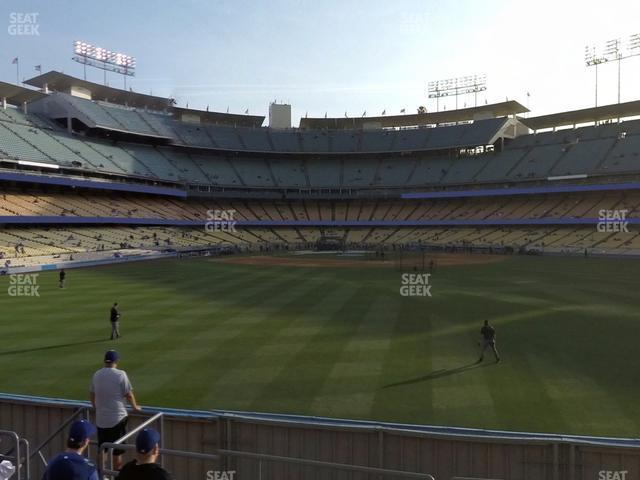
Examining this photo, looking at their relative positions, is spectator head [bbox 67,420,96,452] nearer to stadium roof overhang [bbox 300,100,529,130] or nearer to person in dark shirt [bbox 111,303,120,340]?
person in dark shirt [bbox 111,303,120,340]

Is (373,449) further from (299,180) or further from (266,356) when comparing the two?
(299,180)

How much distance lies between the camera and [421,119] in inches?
3816

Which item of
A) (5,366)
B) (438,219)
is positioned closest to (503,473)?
(5,366)

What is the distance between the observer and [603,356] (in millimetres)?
14555

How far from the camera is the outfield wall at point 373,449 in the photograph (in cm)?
588

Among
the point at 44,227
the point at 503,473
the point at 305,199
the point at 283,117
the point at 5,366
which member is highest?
the point at 283,117

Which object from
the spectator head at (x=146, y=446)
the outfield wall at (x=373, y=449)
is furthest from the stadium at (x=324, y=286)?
the spectator head at (x=146, y=446)

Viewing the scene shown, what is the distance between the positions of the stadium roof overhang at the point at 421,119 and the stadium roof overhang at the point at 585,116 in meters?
4.15

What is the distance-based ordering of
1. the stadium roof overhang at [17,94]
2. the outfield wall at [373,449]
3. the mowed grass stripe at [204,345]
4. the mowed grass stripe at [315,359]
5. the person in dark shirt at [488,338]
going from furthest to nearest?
the stadium roof overhang at [17,94], the person in dark shirt at [488,338], the mowed grass stripe at [204,345], the mowed grass stripe at [315,359], the outfield wall at [373,449]

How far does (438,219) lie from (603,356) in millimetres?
64638

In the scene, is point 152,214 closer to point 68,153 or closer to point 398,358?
point 68,153

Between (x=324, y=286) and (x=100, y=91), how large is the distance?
73.8 meters

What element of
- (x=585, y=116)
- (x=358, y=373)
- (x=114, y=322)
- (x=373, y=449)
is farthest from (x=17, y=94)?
(x=585, y=116)

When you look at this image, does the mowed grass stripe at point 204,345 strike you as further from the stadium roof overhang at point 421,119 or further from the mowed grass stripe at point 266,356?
the stadium roof overhang at point 421,119
